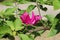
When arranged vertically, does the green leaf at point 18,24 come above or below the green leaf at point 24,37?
above

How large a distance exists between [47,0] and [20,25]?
0.20 metres

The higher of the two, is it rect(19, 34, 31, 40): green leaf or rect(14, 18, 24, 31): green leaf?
rect(14, 18, 24, 31): green leaf

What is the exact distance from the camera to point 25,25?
2.32 feet

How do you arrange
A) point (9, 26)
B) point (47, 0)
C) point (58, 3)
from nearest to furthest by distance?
point (58, 3) → point (9, 26) → point (47, 0)

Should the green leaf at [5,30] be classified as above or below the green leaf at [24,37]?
above

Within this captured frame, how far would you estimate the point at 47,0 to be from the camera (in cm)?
87

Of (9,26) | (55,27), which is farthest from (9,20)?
(55,27)

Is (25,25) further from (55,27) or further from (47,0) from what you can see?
(47,0)

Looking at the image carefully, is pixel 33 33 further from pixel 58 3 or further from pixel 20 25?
pixel 58 3

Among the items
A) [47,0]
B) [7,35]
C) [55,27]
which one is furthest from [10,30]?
[47,0]

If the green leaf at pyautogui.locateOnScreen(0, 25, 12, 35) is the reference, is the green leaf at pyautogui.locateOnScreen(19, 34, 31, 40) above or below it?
below

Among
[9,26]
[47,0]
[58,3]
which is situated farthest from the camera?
[47,0]

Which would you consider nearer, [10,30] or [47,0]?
[10,30]

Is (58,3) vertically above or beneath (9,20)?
above
